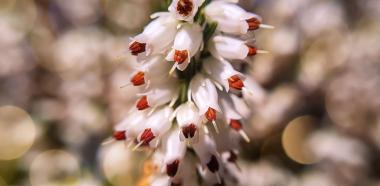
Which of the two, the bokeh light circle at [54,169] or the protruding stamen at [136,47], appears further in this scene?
the bokeh light circle at [54,169]

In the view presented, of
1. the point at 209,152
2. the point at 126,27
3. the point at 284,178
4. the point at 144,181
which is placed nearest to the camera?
the point at 209,152

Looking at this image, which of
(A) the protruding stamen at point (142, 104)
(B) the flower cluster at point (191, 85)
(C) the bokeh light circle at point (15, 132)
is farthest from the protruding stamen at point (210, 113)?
(C) the bokeh light circle at point (15, 132)

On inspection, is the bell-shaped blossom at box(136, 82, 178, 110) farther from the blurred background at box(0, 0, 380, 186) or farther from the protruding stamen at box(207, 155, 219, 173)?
the blurred background at box(0, 0, 380, 186)

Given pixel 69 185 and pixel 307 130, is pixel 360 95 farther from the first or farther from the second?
pixel 69 185

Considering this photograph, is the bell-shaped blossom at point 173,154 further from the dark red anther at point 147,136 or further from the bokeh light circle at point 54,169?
the bokeh light circle at point 54,169

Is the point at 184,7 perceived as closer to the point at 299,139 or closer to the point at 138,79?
the point at 138,79

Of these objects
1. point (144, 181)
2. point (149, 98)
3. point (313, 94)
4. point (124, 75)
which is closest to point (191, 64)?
point (149, 98)
